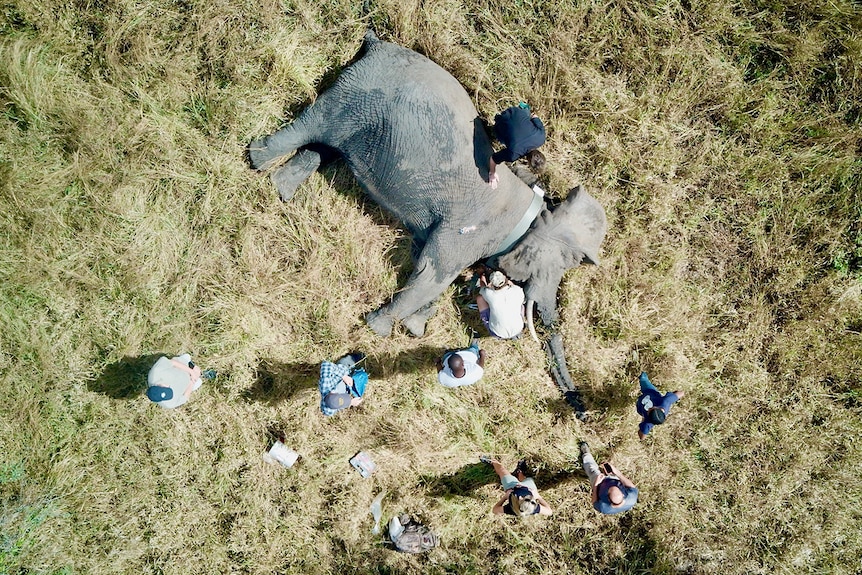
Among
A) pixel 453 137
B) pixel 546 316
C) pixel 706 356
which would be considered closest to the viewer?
pixel 453 137

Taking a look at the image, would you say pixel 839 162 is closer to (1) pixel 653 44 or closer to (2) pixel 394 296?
(1) pixel 653 44

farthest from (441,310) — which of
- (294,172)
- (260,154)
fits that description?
(260,154)

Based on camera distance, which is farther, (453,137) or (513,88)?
(513,88)

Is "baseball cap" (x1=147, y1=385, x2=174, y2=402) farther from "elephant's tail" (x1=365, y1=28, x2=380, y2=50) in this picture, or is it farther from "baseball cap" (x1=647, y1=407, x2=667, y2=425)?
"baseball cap" (x1=647, y1=407, x2=667, y2=425)

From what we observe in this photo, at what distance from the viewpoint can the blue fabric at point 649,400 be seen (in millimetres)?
5539

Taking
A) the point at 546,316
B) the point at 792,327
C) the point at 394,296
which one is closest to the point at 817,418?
the point at 792,327

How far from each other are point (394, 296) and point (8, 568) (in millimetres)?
5259

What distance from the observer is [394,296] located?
5992 mm

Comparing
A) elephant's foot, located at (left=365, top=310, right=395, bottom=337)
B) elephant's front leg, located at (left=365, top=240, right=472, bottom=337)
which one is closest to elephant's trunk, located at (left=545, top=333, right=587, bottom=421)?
elephant's front leg, located at (left=365, top=240, right=472, bottom=337)

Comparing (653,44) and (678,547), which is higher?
(653,44)

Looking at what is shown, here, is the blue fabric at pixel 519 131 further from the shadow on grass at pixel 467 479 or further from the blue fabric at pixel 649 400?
the shadow on grass at pixel 467 479

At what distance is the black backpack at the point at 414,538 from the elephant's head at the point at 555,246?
9.55ft

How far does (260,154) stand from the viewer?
5.82m

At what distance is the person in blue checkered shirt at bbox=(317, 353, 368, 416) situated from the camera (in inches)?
201
